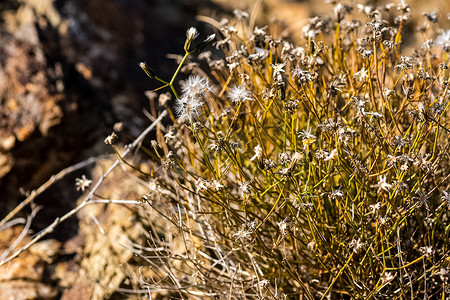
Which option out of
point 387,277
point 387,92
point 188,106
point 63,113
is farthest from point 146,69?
point 63,113

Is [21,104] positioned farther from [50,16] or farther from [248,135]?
[248,135]

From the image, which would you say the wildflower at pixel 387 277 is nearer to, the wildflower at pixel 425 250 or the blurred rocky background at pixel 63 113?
the wildflower at pixel 425 250

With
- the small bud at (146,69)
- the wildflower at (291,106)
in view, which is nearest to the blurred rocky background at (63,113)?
the small bud at (146,69)

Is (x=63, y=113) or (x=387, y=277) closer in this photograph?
(x=387, y=277)

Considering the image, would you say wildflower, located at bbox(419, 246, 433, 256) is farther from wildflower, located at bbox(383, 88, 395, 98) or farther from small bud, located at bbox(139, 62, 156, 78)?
small bud, located at bbox(139, 62, 156, 78)

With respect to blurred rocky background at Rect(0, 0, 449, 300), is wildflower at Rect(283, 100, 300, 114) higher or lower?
lower

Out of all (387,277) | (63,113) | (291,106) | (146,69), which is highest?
(63,113)

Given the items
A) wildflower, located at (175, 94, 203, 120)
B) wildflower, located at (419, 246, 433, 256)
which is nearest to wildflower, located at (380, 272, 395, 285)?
wildflower, located at (419, 246, 433, 256)

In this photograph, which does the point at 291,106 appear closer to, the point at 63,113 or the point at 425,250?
the point at 425,250

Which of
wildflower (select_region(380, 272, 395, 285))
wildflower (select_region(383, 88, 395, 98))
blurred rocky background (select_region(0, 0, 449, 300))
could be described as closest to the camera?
wildflower (select_region(380, 272, 395, 285))
